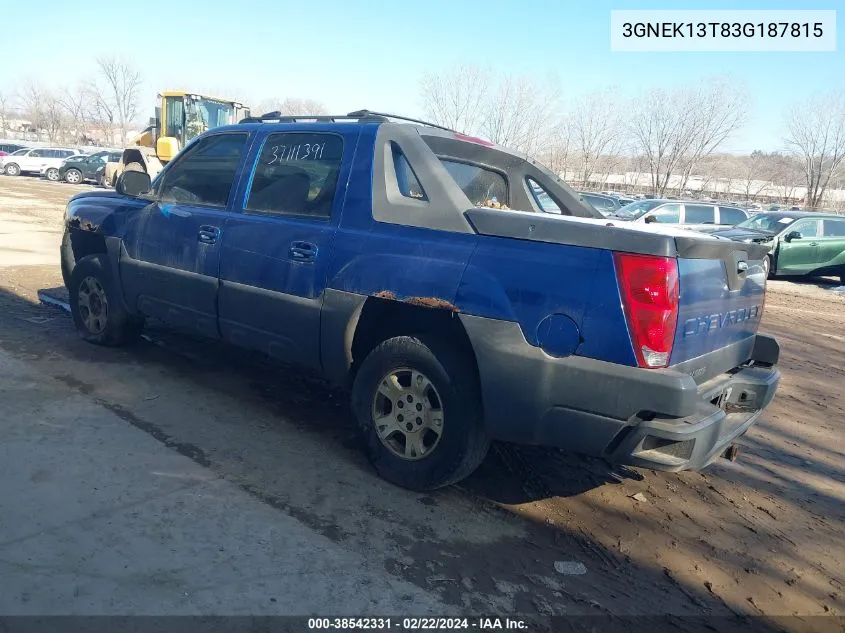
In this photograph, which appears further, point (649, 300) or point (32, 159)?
point (32, 159)

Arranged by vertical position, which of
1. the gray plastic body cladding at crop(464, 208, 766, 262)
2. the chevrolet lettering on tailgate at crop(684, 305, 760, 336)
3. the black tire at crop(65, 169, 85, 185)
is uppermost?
the black tire at crop(65, 169, 85, 185)

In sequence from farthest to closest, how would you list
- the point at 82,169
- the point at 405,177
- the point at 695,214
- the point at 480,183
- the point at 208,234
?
the point at 82,169, the point at 695,214, the point at 480,183, the point at 208,234, the point at 405,177

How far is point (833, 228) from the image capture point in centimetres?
1428

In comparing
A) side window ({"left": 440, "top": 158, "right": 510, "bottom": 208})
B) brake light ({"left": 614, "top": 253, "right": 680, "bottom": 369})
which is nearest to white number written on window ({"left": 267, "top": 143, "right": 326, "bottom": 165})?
side window ({"left": 440, "top": 158, "right": 510, "bottom": 208})

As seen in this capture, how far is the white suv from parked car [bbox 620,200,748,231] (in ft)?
103

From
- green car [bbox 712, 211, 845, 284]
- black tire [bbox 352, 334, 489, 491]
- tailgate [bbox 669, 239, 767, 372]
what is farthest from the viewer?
green car [bbox 712, 211, 845, 284]

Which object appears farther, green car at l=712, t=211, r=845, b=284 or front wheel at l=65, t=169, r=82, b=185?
front wheel at l=65, t=169, r=82, b=185

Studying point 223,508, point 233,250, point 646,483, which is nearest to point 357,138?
point 233,250

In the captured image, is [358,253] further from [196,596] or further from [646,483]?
[646,483]

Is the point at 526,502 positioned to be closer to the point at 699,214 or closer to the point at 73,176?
the point at 699,214

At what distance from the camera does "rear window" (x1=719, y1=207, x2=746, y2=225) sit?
612 inches

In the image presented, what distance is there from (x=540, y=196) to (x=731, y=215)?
1268 centimetres

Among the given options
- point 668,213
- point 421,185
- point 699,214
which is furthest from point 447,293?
point 699,214

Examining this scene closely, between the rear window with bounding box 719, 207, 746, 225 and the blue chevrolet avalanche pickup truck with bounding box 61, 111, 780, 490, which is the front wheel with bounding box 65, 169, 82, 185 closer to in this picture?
the rear window with bounding box 719, 207, 746, 225
